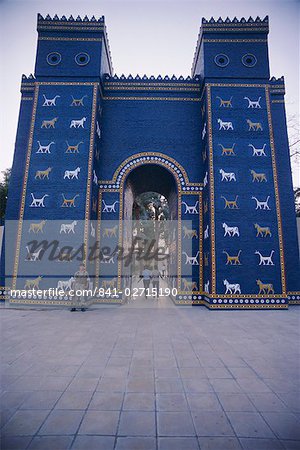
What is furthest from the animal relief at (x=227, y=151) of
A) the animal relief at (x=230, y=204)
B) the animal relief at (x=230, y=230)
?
the animal relief at (x=230, y=230)

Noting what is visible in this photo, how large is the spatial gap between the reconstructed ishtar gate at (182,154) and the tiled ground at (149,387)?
3.66m

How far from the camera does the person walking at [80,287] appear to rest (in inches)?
358

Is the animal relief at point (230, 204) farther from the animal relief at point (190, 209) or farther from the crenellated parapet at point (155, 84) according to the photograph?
the crenellated parapet at point (155, 84)

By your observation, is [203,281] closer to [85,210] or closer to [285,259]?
[285,259]

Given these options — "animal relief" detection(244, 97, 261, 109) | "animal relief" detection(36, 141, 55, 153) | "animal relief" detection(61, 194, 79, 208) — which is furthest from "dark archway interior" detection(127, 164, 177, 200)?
"animal relief" detection(244, 97, 261, 109)

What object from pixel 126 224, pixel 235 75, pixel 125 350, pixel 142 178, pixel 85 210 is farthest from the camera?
pixel 142 178

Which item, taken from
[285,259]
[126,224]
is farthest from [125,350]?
[285,259]

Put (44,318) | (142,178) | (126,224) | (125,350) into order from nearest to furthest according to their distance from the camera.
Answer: (125,350)
(44,318)
(126,224)
(142,178)

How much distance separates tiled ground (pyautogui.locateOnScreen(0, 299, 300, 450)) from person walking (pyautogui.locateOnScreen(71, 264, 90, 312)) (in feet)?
7.77

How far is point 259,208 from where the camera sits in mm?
10242

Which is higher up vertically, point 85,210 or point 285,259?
point 85,210

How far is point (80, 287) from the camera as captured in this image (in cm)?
921

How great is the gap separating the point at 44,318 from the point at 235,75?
1251 cm

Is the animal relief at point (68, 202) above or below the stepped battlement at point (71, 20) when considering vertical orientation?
below
